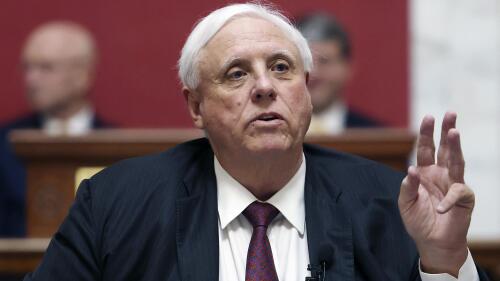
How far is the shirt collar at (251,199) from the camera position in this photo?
9.54ft

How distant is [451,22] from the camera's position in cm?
614

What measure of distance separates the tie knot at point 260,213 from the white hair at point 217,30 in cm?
40

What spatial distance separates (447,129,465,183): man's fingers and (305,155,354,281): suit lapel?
13.5 inches

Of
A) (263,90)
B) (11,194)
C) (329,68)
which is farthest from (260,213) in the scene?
(329,68)

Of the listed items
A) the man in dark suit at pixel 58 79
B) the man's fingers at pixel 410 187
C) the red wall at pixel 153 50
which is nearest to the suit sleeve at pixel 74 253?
the man's fingers at pixel 410 187

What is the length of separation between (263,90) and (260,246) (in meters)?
0.42

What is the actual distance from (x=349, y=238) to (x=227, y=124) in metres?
0.46

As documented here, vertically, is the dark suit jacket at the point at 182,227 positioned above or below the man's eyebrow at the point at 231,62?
below

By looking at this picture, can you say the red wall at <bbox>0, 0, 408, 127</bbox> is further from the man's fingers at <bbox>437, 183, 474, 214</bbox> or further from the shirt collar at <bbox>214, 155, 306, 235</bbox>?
the man's fingers at <bbox>437, 183, 474, 214</bbox>

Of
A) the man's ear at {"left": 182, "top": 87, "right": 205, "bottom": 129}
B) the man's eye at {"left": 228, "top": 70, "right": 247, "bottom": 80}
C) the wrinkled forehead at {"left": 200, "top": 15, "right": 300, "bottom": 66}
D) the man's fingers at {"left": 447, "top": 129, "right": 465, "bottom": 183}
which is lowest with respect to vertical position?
the man's fingers at {"left": 447, "top": 129, "right": 465, "bottom": 183}

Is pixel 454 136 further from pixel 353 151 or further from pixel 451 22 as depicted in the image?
pixel 451 22

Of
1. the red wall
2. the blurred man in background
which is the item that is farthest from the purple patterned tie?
the red wall

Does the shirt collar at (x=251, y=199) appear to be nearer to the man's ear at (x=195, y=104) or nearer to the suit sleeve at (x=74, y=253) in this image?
the man's ear at (x=195, y=104)

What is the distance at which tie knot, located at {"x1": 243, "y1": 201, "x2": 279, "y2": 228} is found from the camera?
9.50 ft
